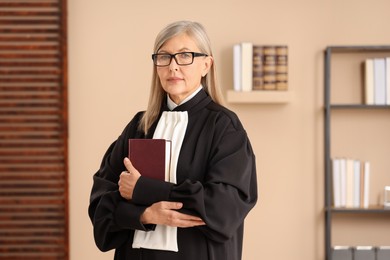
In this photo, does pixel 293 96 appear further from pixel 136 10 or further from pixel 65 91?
pixel 65 91

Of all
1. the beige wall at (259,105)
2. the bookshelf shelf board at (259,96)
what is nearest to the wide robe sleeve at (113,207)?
the bookshelf shelf board at (259,96)

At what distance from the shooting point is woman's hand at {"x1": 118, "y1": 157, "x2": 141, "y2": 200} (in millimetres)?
2109

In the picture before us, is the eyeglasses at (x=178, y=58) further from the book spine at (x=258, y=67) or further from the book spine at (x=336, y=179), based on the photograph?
the book spine at (x=336, y=179)

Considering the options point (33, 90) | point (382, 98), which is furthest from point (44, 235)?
point (382, 98)

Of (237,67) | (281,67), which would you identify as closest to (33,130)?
(237,67)

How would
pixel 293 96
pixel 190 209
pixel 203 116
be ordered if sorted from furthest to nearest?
pixel 293 96 < pixel 203 116 < pixel 190 209

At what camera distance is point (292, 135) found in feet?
13.8

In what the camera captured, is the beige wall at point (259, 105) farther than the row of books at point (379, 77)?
Yes

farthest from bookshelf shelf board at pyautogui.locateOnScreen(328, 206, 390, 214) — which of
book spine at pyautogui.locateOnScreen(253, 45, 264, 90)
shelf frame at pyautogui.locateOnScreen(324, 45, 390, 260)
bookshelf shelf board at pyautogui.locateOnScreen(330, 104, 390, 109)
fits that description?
book spine at pyautogui.locateOnScreen(253, 45, 264, 90)

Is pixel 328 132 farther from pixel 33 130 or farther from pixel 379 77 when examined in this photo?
pixel 33 130

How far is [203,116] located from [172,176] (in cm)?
21

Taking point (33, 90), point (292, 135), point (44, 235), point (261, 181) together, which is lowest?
point (44, 235)

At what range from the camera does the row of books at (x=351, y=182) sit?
4059 millimetres

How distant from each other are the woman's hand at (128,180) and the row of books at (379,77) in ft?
7.53
